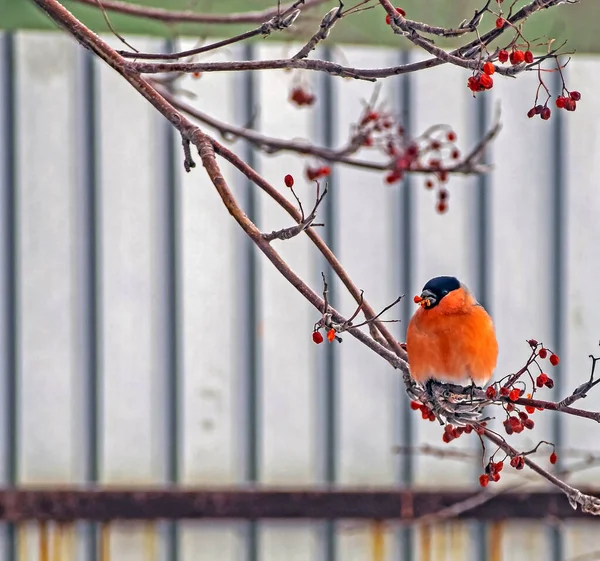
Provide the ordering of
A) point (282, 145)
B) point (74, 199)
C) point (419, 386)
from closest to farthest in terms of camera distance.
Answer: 1. point (419, 386)
2. point (282, 145)
3. point (74, 199)

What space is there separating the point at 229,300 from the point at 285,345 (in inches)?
6.9

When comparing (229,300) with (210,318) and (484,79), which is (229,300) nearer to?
(210,318)

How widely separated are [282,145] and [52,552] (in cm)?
118

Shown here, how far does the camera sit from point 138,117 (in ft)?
6.91

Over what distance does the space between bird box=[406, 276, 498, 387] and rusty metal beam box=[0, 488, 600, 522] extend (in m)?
0.91

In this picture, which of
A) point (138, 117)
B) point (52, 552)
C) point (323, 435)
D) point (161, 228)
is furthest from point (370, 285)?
point (52, 552)

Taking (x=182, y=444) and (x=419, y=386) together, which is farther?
(x=182, y=444)

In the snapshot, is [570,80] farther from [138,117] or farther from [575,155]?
[138,117]

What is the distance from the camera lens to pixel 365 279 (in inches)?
84.4

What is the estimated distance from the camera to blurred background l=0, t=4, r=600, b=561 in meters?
2.10

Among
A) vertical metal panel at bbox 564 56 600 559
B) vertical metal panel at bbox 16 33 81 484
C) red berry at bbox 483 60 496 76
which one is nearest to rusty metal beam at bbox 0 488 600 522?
vertical metal panel at bbox 564 56 600 559

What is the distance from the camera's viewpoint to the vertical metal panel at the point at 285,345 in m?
2.11

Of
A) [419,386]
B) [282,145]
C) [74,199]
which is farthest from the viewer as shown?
[74,199]

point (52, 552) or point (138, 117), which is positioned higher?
point (138, 117)
